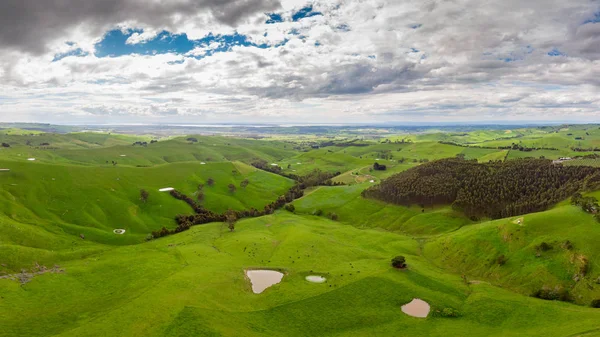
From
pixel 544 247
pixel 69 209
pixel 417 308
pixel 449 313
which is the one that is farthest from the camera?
pixel 69 209

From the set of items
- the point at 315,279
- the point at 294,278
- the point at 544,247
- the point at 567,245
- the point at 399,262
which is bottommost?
the point at 294,278

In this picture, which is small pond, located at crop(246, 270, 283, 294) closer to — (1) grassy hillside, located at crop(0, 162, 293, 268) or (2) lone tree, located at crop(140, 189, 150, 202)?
(1) grassy hillside, located at crop(0, 162, 293, 268)

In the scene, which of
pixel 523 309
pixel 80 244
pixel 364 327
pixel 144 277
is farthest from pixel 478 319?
pixel 80 244

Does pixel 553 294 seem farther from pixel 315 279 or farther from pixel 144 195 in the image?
pixel 144 195

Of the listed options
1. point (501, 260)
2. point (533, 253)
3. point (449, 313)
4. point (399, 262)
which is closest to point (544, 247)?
point (533, 253)

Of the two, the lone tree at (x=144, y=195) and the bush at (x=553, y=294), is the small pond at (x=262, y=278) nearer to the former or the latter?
the bush at (x=553, y=294)

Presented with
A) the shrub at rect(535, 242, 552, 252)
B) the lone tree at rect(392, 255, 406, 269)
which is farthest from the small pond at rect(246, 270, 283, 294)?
the shrub at rect(535, 242, 552, 252)

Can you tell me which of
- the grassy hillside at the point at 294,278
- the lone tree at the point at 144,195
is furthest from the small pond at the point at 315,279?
the lone tree at the point at 144,195

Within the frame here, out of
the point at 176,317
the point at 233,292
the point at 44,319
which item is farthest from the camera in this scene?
the point at 233,292

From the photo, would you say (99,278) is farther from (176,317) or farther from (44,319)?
(176,317)
